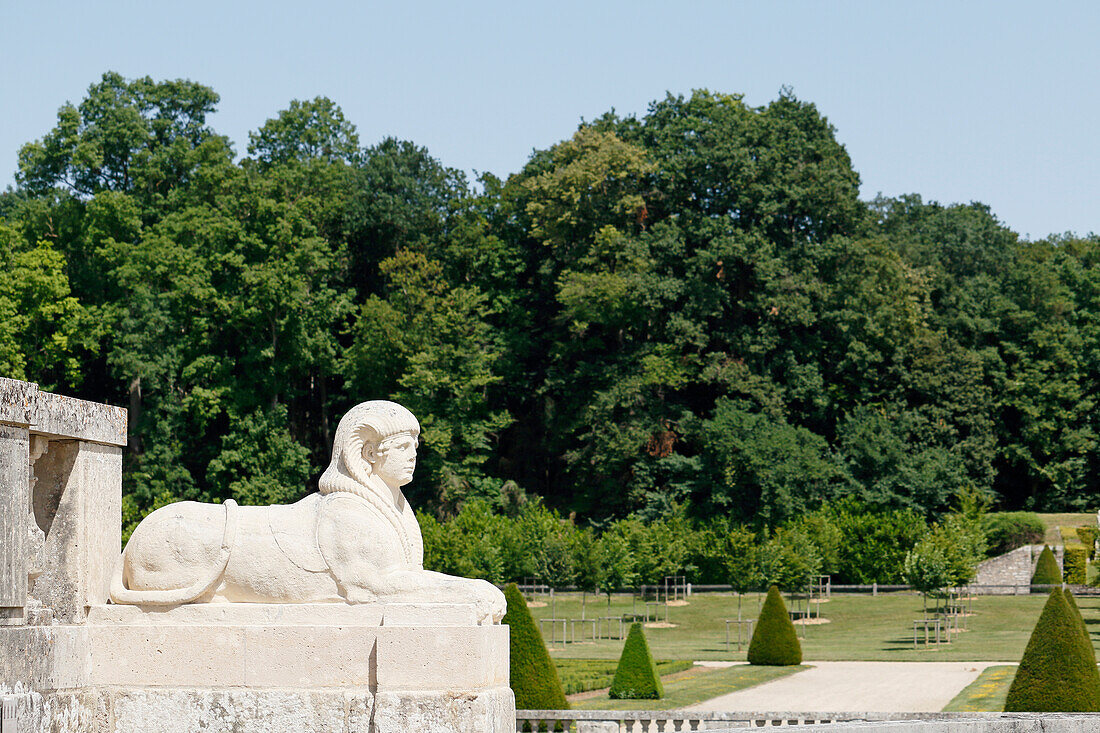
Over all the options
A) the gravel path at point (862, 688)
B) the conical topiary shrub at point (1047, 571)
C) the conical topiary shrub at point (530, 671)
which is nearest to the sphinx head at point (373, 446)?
the conical topiary shrub at point (530, 671)

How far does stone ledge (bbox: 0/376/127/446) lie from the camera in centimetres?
775

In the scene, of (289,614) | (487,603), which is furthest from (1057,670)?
(289,614)

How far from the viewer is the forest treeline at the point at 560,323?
1950 inches

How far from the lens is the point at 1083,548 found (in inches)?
1797

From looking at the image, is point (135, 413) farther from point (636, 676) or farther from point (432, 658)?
point (432, 658)

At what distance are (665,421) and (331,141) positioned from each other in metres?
19.7

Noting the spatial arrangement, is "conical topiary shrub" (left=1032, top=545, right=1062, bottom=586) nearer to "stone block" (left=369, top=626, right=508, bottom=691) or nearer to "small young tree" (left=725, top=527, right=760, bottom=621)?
"small young tree" (left=725, top=527, right=760, bottom=621)

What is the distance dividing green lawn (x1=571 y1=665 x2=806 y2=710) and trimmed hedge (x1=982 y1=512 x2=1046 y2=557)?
21.7 m

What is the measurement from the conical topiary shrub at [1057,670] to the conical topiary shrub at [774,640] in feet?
37.2

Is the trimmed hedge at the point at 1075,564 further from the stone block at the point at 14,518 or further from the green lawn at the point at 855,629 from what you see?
the stone block at the point at 14,518

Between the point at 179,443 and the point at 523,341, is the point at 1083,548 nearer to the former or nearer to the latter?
the point at 523,341

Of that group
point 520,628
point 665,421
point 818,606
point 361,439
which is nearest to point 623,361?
point 665,421

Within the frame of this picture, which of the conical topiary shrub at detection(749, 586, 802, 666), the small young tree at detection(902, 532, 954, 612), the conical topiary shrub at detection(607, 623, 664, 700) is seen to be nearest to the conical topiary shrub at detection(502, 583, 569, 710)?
the conical topiary shrub at detection(607, 623, 664, 700)

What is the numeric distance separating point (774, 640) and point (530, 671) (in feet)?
36.1
